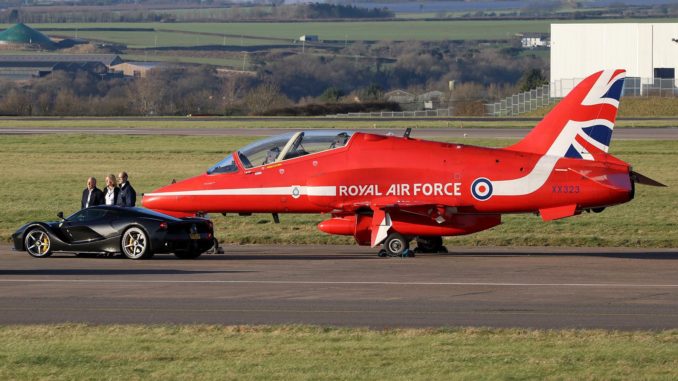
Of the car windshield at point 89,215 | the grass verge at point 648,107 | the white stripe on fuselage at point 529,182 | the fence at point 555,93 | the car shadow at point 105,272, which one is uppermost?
the fence at point 555,93

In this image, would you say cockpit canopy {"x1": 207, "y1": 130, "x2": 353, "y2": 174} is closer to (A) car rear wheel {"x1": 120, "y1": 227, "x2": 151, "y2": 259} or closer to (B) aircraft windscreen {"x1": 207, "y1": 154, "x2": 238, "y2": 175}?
(B) aircraft windscreen {"x1": 207, "y1": 154, "x2": 238, "y2": 175}

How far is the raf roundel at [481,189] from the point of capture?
24.9 meters

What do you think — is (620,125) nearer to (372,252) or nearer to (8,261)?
(372,252)

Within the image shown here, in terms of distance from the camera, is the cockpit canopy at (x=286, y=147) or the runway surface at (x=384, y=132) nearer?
the cockpit canopy at (x=286, y=147)

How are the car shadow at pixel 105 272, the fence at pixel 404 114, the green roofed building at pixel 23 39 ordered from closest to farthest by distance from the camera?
1. the car shadow at pixel 105 272
2. the fence at pixel 404 114
3. the green roofed building at pixel 23 39

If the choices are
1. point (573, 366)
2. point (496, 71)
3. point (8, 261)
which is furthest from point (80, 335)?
point (496, 71)

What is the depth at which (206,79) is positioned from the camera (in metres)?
144

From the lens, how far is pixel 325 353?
14305 millimetres

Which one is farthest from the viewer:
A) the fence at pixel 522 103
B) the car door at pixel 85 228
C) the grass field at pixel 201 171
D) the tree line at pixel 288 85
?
the tree line at pixel 288 85

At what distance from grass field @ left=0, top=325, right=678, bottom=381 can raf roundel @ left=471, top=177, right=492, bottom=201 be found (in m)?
9.25

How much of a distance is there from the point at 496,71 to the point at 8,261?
510 ft

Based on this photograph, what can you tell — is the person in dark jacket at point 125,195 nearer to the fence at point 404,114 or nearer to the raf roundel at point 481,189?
the raf roundel at point 481,189

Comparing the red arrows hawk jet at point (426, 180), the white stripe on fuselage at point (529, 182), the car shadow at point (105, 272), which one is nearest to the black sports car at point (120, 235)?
the red arrows hawk jet at point (426, 180)

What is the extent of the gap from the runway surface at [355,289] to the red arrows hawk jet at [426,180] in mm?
744
